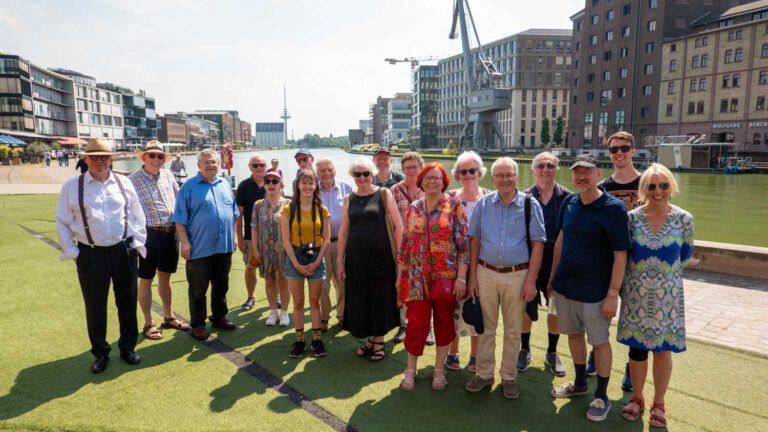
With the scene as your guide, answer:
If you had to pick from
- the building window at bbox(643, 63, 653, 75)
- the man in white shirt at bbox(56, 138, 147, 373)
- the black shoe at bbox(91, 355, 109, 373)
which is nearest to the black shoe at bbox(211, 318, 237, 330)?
the man in white shirt at bbox(56, 138, 147, 373)

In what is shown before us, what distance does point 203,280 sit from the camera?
4.84 metres

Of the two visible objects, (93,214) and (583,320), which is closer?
(583,320)

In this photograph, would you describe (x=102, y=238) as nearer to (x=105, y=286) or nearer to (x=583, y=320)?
(x=105, y=286)

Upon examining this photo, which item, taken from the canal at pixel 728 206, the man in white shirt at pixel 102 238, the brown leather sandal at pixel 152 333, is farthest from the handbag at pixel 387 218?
the canal at pixel 728 206

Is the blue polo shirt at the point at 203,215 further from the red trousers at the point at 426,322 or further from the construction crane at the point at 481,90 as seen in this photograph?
the construction crane at the point at 481,90

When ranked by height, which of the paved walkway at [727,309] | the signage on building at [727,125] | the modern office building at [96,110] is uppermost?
the modern office building at [96,110]

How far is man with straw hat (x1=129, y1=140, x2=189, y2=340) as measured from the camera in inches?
184

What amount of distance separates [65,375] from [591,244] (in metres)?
4.44

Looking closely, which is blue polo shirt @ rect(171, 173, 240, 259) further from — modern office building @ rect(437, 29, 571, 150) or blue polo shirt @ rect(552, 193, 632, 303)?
modern office building @ rect(437, 29, 571, 150)

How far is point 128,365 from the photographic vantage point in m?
4.21

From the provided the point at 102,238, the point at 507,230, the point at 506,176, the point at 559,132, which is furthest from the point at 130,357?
the point at 559,132

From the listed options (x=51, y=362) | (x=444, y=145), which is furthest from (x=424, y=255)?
(x=444, y=145)

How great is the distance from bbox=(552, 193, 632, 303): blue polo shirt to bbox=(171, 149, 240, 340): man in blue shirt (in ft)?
11.0

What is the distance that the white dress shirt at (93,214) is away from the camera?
384cm
